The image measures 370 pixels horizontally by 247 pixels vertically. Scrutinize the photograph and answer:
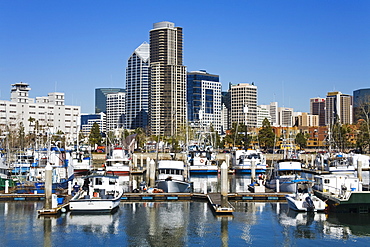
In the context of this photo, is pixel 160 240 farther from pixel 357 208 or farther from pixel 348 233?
pixel 357 208

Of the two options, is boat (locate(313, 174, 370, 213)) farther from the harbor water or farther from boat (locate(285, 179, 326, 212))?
boat (locate(285, 179, 326, 212))

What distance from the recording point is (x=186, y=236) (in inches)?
1571

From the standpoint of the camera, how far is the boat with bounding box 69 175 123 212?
47416 mm

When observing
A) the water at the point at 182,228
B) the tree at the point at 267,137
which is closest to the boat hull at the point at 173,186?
the water at the point at 182,228

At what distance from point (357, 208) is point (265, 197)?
34.2 feet

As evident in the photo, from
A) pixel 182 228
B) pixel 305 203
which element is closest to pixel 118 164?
pixel 305 203

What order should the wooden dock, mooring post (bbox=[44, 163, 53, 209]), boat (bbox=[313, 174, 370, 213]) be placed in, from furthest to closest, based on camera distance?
boat (bbox=[313, 174, 370, 213]) < the wooden dock < mooring post (bbox=[44, 163, 53, 209])

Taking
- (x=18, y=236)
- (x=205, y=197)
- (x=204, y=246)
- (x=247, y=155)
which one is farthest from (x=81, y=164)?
(x=204, y=246)

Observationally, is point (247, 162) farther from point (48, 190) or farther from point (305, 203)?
point (48, 190)

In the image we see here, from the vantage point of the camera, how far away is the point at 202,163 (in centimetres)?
9769

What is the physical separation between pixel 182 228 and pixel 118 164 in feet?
188

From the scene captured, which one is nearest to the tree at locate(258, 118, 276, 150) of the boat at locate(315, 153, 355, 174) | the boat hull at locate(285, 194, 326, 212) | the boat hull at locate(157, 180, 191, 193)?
the boat at locate(315, 153, 355, 174)

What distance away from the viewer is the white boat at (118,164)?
9641cm

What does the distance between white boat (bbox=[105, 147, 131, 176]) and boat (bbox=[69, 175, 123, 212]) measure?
41402 millimetres
